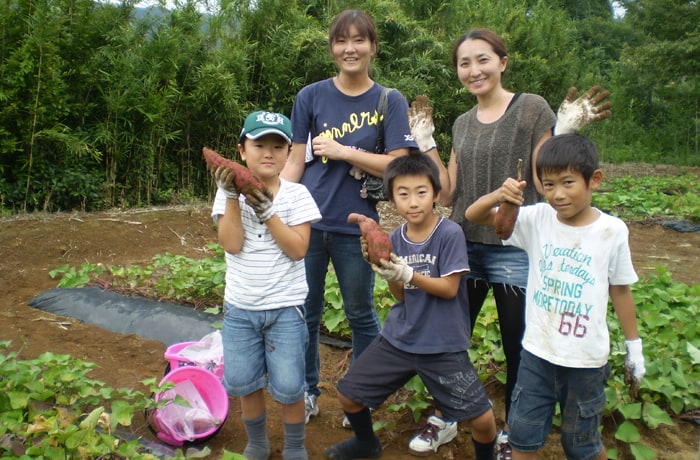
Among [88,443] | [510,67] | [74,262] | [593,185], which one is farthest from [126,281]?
[510,67]

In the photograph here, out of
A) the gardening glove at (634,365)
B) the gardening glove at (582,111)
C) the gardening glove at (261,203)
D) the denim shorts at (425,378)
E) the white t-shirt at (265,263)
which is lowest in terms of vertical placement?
the denim shorts at (425,378)

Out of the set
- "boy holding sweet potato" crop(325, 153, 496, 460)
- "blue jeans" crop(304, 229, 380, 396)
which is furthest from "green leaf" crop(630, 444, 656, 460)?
"blue jeans" crop(304, 229, 380, 396)

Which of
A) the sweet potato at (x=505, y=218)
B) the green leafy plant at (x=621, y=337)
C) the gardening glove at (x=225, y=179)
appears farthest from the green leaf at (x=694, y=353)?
the gardening glove at (x=225, y=179)

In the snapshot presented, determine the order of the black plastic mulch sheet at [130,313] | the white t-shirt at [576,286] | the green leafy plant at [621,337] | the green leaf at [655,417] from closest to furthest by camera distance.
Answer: the white t-shirt at [576,286]
the green leaf at [655,417]
the green leafy plant at [621,337]
the black plastic mulch sheet at [130,313]

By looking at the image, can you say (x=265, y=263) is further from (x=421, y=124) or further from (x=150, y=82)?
(x=150, y=82)

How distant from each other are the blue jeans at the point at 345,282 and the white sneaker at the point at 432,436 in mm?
463

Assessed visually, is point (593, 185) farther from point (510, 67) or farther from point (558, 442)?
point (510, 67)

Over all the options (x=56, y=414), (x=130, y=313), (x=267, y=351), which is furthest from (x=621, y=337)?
(x=130, y=313)

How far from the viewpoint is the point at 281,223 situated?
7.41 feet

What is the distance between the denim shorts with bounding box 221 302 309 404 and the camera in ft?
7.61

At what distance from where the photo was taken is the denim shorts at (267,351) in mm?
2320

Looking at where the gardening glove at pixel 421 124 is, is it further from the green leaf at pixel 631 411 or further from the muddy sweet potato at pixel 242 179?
the green leaf at pixel 631 411

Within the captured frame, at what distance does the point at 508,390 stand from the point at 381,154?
1136mm

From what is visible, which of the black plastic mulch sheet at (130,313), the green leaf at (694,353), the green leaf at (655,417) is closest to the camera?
the green leaf at (655,417)
